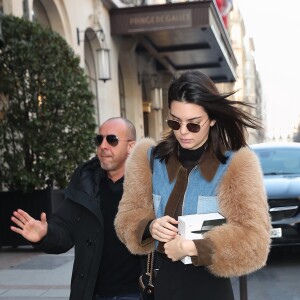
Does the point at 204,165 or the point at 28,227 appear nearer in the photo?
the point at 204,165

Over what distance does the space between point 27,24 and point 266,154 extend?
15.0 ft

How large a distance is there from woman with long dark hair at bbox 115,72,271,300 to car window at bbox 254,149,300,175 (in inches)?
261

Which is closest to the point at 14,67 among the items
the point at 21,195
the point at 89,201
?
the point at 21,195

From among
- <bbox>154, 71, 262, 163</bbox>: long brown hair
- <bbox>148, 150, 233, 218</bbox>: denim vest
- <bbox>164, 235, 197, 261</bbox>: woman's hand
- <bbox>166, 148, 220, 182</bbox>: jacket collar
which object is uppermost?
<bbox>154, 71, 262, 163</bbox>: long brown hair

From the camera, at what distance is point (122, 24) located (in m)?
19.4

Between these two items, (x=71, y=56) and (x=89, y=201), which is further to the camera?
(x=71, y=56)

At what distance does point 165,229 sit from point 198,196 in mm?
198

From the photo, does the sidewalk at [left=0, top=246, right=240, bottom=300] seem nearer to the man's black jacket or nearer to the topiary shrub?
the topiary shrub

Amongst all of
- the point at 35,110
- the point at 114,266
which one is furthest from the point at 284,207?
the point at 114,266

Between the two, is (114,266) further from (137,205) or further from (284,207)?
(284,207)

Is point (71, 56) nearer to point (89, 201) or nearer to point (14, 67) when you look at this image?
point (14, 67)

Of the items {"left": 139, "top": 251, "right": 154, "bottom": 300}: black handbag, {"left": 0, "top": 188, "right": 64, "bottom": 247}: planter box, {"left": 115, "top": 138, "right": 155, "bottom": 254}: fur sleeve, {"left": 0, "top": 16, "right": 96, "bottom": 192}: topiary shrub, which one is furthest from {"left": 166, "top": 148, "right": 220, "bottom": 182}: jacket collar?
{"left": 0, "top": 188, "right": 64, "bottom": 247}: planter box

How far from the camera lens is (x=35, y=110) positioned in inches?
390

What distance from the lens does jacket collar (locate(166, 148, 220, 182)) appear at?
2.29 m
